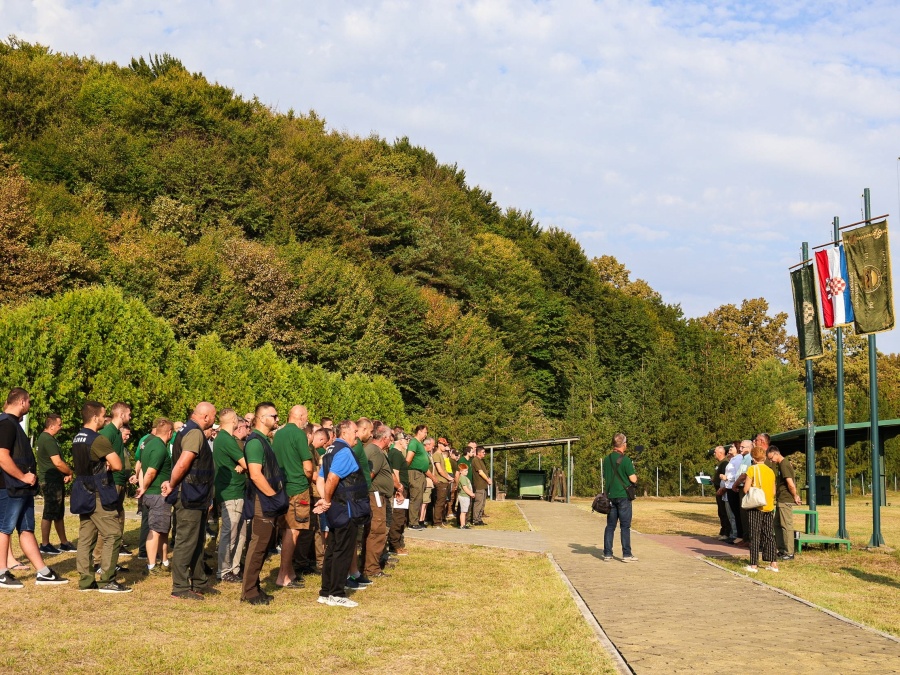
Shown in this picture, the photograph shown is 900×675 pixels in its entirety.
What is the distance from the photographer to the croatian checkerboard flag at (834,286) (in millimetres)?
18281

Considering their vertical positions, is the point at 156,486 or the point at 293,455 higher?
the point at 293,455

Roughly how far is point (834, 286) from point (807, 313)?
121cm

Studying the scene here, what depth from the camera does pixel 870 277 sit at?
17688mm

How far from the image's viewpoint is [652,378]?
58781 millimetres

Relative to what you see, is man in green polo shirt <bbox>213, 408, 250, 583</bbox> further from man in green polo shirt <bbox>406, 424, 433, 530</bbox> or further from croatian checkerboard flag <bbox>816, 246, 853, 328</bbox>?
croatian checkerboard flag <bbox>816, 246, 853, 328</bbox>

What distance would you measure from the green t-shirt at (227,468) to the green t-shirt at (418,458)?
6027 mm

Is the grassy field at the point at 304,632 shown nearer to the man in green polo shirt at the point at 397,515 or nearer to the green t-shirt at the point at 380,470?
the green t-shirt at the point at 380,470

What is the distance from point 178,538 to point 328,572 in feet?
5.18

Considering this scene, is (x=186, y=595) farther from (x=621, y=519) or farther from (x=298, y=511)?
(x=621, y=519)

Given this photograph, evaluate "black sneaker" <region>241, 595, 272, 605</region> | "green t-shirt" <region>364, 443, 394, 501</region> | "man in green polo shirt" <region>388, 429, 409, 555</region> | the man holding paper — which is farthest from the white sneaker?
"man in green polo shirt" <region>388, 429, 409, 555</region>

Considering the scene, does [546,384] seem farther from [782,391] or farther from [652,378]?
[782,391]

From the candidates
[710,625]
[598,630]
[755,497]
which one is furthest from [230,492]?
[755,497]

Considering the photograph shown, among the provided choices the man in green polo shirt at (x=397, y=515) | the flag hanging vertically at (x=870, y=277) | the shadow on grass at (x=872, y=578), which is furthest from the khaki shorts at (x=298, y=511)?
the flag hanging vertically at (x=870, y=277)

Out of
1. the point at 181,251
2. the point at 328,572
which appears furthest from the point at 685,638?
the point at 181,251
